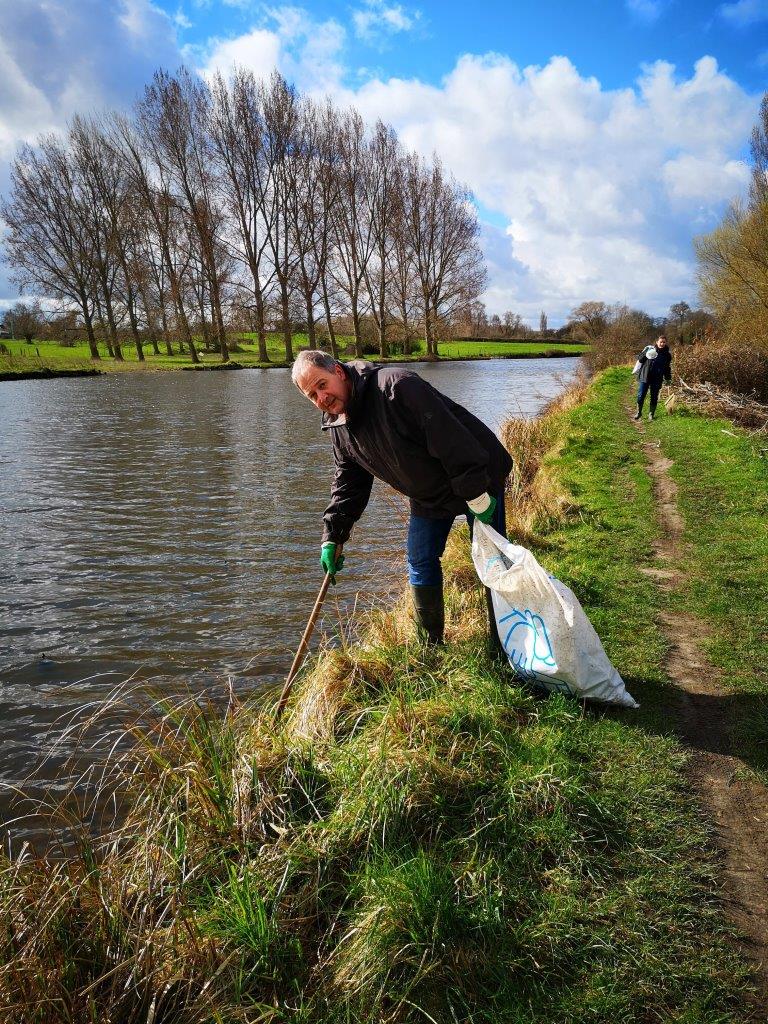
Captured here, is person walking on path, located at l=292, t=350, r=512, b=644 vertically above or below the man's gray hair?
below

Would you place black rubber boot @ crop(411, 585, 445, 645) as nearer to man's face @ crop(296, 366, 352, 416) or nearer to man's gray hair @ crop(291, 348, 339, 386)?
man's face @ crop(296, 366, 352, 416)

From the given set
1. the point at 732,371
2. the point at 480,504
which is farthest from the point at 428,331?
the point at 480,504

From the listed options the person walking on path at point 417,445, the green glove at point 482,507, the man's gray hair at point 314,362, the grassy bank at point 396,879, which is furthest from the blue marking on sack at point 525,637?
the man's gray hair at point 314,362

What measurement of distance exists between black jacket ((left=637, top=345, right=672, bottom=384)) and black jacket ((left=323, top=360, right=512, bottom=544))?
11.6m

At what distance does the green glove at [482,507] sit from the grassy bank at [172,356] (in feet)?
106

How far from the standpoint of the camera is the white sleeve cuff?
312 centimetres

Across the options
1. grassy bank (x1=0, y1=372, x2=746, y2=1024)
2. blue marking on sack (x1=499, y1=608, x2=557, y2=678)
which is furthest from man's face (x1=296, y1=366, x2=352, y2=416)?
grassy bank (x1=0, y1=372, x2=746, y2=1024)

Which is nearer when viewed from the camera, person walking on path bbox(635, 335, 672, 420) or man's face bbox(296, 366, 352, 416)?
man's face bbox(296, 366, 352, 416)

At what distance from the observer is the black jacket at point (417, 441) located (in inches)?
117

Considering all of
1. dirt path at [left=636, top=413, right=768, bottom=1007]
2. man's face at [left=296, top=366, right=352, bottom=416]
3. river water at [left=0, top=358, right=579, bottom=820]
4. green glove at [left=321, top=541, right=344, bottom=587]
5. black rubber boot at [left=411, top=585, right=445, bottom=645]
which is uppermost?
man's face at [left=296, top=366, right=352, bottom=416]

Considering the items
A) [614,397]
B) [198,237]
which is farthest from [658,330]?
[198,237]

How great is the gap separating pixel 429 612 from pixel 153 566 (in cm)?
395

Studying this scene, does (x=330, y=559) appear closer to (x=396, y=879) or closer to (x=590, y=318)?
(x=396, y=879)

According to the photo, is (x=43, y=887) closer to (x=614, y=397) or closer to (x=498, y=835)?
(x=498, y=835)
